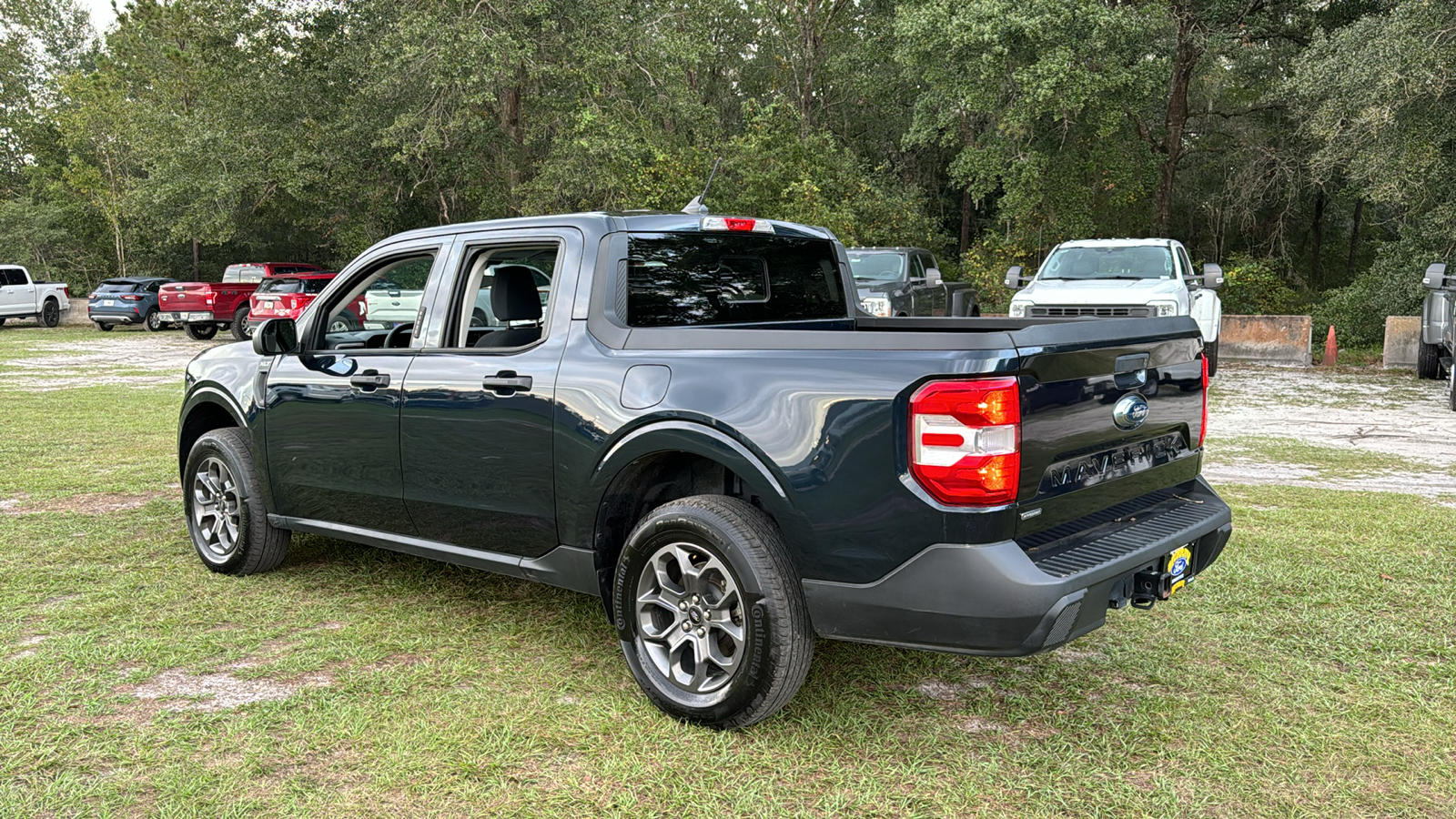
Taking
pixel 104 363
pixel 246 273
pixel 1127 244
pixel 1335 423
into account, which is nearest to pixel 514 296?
pixel 1335 423

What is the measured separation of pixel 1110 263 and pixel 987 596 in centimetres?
1301

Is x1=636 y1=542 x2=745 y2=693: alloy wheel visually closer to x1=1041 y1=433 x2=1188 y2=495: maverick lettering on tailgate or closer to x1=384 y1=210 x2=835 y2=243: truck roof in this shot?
x1=1041 y1=433 x2=1188 y2=495: maverick lettering on tailgate

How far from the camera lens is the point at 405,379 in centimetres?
462

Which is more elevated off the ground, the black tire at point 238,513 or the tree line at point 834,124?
the tree line at point 834,124

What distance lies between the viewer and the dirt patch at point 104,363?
53.2 ft

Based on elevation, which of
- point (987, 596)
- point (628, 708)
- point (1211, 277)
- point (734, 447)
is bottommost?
point (628, 708)

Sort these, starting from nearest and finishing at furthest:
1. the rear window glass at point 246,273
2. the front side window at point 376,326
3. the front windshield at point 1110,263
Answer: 1. the front side window at point 376,326
2. the front windshield at point 1110,263
3. the rear window glass at point 246,273

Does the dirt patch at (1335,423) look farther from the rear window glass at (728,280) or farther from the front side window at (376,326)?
the front side window at (376,326)

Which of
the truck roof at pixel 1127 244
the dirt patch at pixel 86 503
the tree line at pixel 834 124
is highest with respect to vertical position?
the tree line at pixel 834 124

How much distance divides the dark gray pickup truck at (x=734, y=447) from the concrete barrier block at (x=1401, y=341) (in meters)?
16.8

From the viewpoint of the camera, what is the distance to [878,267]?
17.2 m

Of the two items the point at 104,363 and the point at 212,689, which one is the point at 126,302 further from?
the point at 212,689

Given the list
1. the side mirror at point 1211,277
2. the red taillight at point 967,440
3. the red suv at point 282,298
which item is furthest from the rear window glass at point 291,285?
the red taillight at point 967,440

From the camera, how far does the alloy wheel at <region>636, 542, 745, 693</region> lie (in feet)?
11.9
